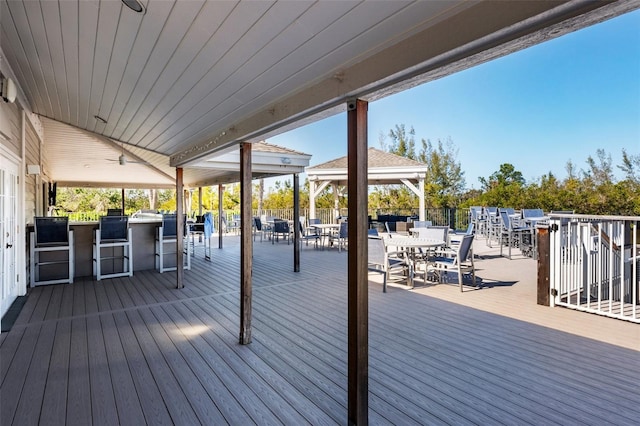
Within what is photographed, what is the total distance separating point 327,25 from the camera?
5.33ft

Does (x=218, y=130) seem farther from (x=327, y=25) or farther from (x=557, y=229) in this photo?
(x=557, y=229)

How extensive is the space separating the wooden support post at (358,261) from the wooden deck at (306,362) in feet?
0.72

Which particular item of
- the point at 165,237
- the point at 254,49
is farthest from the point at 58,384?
the point at 165,237

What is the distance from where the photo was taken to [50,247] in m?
5.62

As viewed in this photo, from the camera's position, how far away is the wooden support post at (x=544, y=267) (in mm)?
4301

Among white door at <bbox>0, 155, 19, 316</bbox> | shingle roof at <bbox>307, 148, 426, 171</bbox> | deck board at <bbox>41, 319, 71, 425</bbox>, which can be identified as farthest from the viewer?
shingle roof at <bbox>307, 148, 426, 171</bbox>

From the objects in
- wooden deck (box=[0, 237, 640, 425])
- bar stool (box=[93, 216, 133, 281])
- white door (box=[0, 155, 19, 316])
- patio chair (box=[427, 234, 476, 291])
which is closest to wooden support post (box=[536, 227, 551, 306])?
wooden deck (box=[0, 237, 640, 425])

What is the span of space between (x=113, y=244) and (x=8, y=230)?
206 cm

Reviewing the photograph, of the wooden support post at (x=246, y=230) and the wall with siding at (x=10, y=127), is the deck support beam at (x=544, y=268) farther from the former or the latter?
the wall with siding at (x=10, y=127)

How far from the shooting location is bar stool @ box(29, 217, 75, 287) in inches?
216

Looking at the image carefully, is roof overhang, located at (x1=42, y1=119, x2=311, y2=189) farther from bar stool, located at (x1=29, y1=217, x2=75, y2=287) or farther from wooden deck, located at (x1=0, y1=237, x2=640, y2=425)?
wooden deck, located at (x1=0, y1=237, x2=640, y2=425)

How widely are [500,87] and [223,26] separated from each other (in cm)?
2563

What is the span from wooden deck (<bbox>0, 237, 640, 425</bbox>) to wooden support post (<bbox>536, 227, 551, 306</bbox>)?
0.65 ft

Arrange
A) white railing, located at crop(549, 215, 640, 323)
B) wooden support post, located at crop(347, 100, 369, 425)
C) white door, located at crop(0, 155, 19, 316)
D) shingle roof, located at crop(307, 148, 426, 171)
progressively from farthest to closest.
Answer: shingle roof, located at crop(307, 148, 426, 171), white railing, located at crop(549, 215, 640, 323), white door, located at crop(0, 155, 19, 316), wooden support post, located at crop(347, 100, 369, 425)
